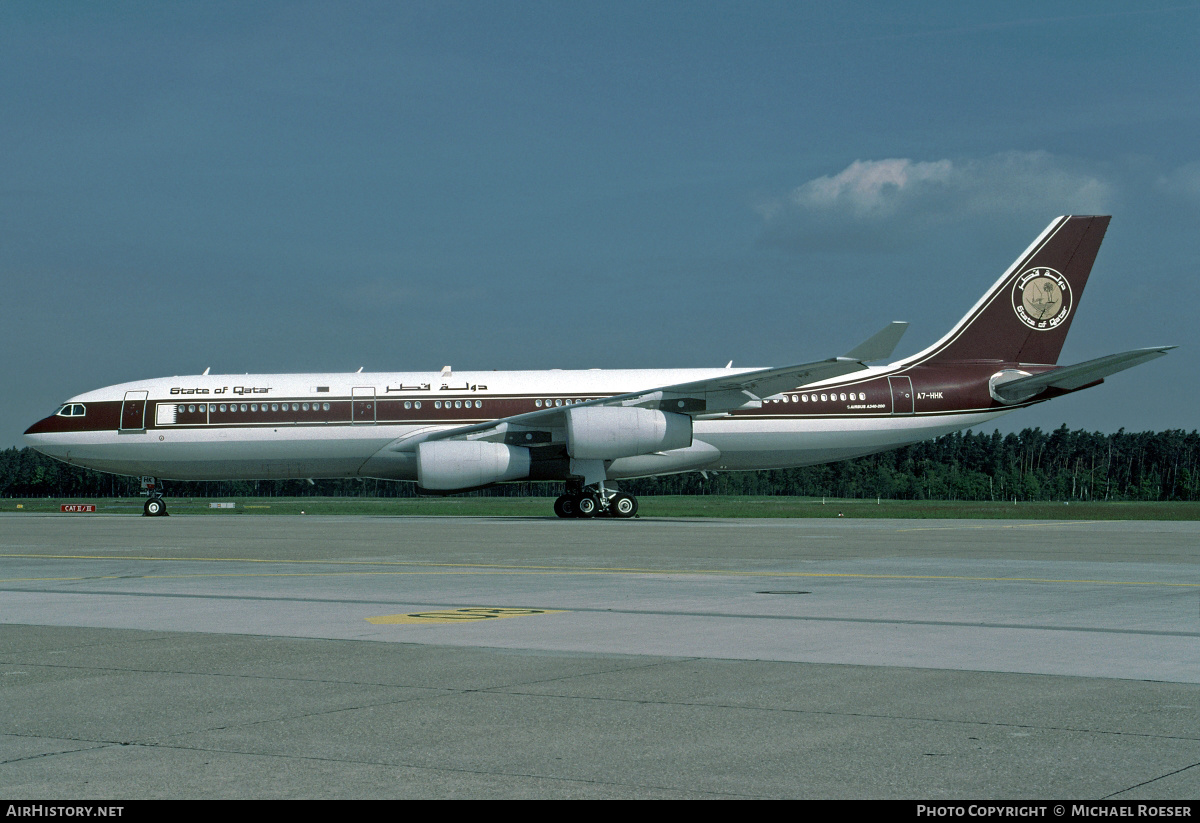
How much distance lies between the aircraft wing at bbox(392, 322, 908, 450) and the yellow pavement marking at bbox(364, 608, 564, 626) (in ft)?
65.4

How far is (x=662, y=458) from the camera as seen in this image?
34.7m

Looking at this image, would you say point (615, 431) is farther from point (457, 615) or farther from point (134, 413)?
point (457, 615)

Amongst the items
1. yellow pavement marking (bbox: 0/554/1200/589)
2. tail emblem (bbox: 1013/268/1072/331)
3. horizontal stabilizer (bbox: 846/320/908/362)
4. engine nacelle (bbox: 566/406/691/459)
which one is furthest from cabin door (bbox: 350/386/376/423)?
tail emblem (bbox: 1013/268/1072/331)

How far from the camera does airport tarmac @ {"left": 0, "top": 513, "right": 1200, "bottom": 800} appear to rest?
5.00 meters

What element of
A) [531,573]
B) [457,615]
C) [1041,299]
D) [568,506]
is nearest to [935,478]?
[1041,299]

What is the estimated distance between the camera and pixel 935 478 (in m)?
110

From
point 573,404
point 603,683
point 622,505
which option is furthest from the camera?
point 622,505

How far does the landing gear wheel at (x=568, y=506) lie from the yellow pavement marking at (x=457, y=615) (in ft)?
78.6

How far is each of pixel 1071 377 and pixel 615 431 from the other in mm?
14041

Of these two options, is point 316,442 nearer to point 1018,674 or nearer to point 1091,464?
point 1018,674

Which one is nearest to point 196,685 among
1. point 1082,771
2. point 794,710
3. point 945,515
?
point 794,710

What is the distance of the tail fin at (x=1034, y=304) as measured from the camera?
3738 centimetres

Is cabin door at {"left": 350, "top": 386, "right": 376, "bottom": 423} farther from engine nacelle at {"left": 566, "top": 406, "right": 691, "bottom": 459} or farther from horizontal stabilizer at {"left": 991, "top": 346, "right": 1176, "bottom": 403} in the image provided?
horizontal stabilizer at {"left": 991, "top": 346, "right": 1176, "bottom": 403}

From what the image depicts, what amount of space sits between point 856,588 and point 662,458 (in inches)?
850
